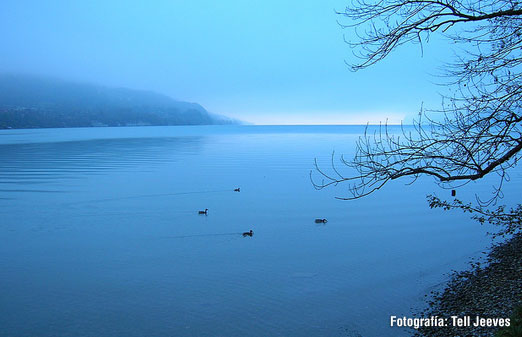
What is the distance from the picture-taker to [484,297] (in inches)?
434

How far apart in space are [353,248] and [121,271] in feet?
32.8

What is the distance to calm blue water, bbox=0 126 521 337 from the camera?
11586mm

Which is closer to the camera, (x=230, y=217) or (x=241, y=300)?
(x=241, y=300)

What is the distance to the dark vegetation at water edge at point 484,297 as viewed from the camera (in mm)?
9092

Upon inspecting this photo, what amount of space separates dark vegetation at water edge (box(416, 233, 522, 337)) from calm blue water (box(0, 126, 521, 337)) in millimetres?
815

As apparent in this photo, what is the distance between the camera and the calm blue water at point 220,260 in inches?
456

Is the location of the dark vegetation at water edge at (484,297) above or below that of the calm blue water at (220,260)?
above

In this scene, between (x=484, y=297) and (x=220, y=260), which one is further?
(x=220, y=260)

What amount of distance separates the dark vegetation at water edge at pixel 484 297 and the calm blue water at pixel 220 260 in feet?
2.67

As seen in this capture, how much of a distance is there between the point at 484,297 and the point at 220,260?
9.64m

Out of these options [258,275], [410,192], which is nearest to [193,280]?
[258,275]

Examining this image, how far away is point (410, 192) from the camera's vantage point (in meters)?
31.8

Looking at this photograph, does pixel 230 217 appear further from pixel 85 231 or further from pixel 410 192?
pixel 410 192

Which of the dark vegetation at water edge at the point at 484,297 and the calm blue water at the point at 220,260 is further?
the calm blue water at the point at 220,260
